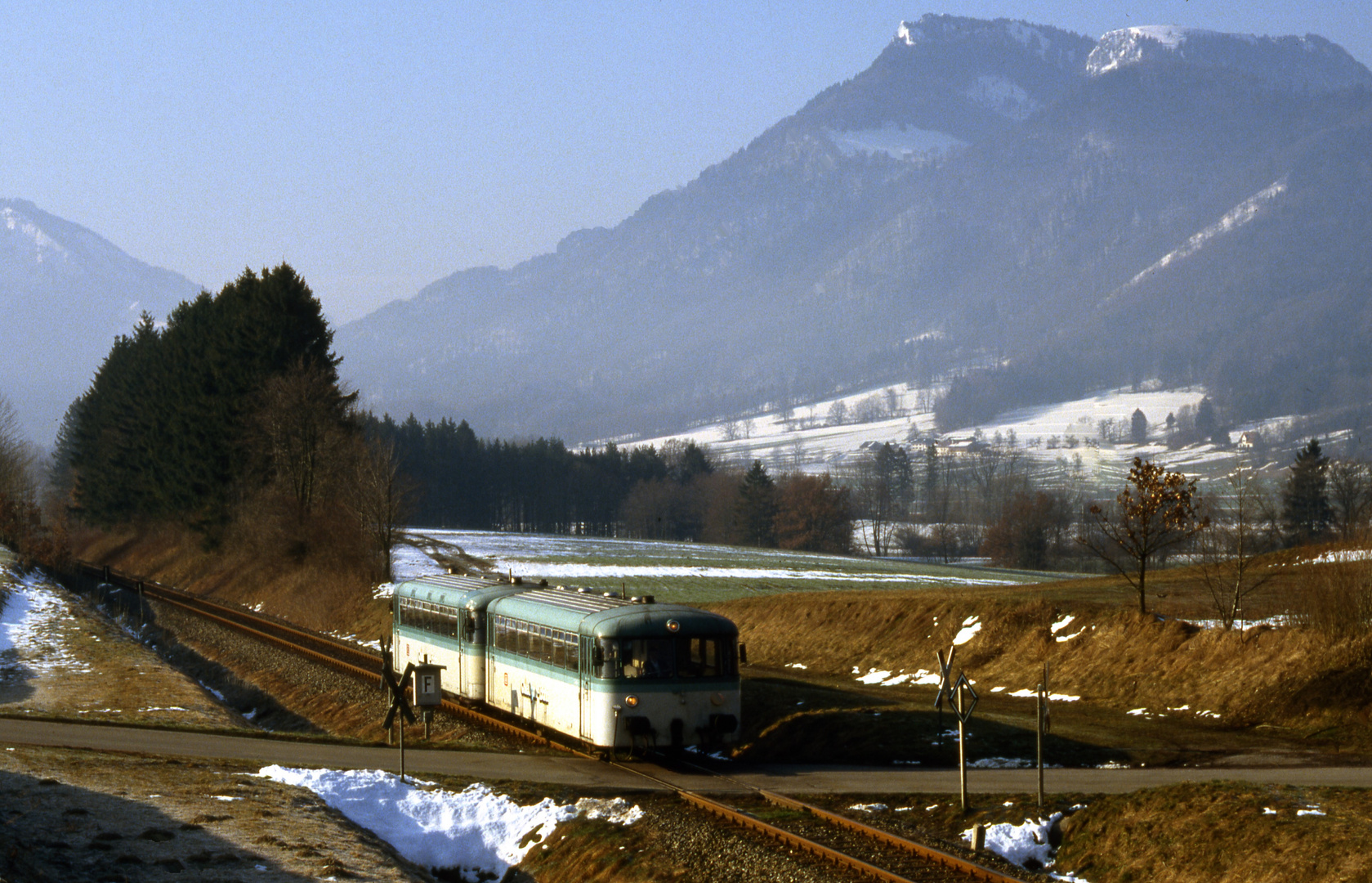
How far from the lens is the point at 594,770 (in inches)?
952

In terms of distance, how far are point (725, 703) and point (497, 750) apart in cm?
539

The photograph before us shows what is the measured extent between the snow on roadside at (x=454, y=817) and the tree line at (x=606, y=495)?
114 m

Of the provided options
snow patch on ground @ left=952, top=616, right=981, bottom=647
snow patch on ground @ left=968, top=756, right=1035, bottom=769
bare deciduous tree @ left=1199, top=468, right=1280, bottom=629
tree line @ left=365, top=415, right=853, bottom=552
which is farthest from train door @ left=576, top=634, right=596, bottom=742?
tree line @ left=365, top=415, right=853, bottom=552

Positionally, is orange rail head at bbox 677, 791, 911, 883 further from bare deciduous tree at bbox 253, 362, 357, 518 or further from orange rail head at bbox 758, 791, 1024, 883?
bare deciduous tree at bbox 253, 362, 357, 518

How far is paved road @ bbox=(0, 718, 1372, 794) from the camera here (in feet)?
69.1

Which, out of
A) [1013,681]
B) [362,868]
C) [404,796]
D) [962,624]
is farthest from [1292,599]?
[362,868]

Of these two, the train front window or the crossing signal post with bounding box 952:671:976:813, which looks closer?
the crossing signal post with bounding box 952:671:976:813

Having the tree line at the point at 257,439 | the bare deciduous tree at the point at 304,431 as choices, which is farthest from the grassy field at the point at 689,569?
the bare deciduous tree at the point at 304,431

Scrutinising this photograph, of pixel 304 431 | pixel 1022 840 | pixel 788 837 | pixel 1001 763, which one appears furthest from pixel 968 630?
pixel 304 431

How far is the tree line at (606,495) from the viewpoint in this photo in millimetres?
143375

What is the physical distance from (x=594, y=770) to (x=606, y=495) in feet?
470

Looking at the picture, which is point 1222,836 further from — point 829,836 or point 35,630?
point 35,630

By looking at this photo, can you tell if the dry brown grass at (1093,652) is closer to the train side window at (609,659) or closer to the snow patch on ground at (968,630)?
the snow patch on ground at (968,630)

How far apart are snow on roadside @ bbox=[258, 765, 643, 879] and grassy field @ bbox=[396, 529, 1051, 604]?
3466 cm
